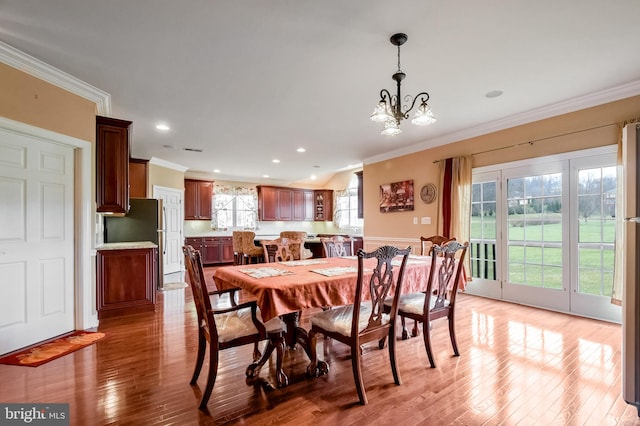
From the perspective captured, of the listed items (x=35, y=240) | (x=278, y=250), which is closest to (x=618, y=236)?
(x=278, y=250)

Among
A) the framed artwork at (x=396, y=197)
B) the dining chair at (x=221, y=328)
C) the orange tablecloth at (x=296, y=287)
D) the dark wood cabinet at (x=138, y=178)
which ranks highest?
the dark wood cabinet at (x=138, y=178)

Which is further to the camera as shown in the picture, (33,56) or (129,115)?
(129,115)

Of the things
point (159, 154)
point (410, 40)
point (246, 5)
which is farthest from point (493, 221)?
point (159, 154)

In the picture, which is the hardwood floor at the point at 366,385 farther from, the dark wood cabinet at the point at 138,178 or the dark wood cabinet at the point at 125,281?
the dark wood cabinet at the point at 138,178

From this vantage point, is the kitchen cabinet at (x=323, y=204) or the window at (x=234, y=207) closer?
the window at (x=234, y=207)

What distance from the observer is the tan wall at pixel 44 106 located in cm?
262

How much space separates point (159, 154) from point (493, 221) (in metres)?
6.23

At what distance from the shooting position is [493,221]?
15.0 ft

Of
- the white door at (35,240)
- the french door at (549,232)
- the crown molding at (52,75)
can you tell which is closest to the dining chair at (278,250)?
the white door at (35,240)

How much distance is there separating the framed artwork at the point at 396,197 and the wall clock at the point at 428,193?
259mm

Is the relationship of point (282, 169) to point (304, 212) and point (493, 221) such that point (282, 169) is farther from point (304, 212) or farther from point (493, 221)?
point (493, 221)

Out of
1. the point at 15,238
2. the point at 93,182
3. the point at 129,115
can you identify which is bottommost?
the point at 15,238

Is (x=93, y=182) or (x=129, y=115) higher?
(x=129, y=115)

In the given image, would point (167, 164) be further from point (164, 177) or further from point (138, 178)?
point (138, 178)
